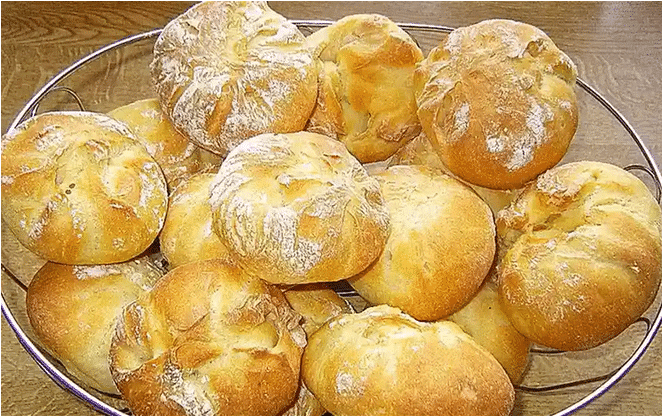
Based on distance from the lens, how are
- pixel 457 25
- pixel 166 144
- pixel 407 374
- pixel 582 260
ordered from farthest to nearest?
pixel 457 25
pixel 166 144
pixel 582 260
pixel 407 374

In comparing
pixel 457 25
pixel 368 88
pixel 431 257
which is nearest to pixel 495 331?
pixel 431 257

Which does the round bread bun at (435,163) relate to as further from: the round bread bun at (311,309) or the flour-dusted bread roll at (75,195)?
the flour-dusted bread roll at (75,195)

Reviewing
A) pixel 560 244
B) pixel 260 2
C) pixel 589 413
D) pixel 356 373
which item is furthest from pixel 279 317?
pixel 589 413

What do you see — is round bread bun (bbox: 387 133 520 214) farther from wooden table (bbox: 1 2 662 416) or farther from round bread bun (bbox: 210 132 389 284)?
wooden table (bbox: 1 2 662 416)

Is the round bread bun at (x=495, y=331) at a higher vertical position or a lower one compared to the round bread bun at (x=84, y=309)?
lower

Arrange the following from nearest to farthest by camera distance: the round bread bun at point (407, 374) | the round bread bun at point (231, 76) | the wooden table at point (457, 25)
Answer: the round bread bun at point (407, 374) → the round bread bun at point (231, 76) → the wooden table at point (457, 25)

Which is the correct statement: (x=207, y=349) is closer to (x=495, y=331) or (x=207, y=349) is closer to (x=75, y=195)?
(x=75, y=195)

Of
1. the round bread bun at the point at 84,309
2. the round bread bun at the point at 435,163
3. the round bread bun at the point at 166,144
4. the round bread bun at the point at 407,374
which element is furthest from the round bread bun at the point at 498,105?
the round bread bun at the point at 84,309
